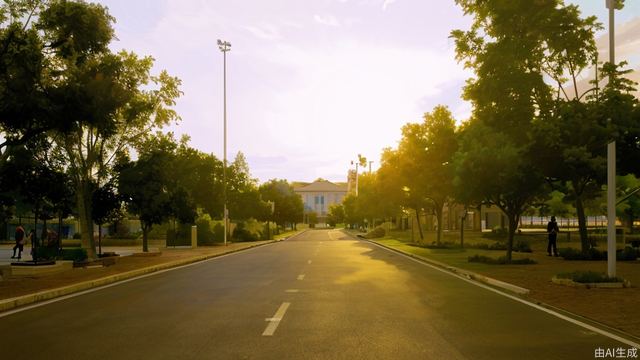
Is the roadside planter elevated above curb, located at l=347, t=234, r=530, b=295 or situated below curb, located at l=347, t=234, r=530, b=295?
above

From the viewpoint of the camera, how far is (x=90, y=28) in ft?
56.5

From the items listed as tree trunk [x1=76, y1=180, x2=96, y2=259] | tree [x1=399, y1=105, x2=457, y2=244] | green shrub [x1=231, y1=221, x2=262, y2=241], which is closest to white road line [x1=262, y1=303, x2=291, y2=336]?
tree trunk [x1=76, y1=180, x2=96, y2=259]

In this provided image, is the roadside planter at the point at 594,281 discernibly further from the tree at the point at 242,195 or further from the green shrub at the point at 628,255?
the tree at the point at 242,195

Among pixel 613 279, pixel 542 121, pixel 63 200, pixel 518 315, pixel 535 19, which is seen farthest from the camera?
pixel 63 200

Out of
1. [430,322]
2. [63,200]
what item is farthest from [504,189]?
[63,200]

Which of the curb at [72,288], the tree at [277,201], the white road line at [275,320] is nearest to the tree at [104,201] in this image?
the curb at [72,288]

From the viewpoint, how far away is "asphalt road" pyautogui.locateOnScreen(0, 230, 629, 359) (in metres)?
7.14

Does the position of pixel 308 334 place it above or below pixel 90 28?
below

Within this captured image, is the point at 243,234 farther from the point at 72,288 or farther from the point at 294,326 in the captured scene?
the point at 294,326

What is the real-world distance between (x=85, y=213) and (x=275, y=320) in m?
20.6

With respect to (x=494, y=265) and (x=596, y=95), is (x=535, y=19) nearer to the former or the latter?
(x=596, y=95)

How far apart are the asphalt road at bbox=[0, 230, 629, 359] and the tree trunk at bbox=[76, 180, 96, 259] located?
12630mm

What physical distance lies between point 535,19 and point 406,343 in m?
17.7

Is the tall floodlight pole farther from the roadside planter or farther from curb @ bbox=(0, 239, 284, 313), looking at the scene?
→ curb @ bbox=(0, 239, 284, 313)
